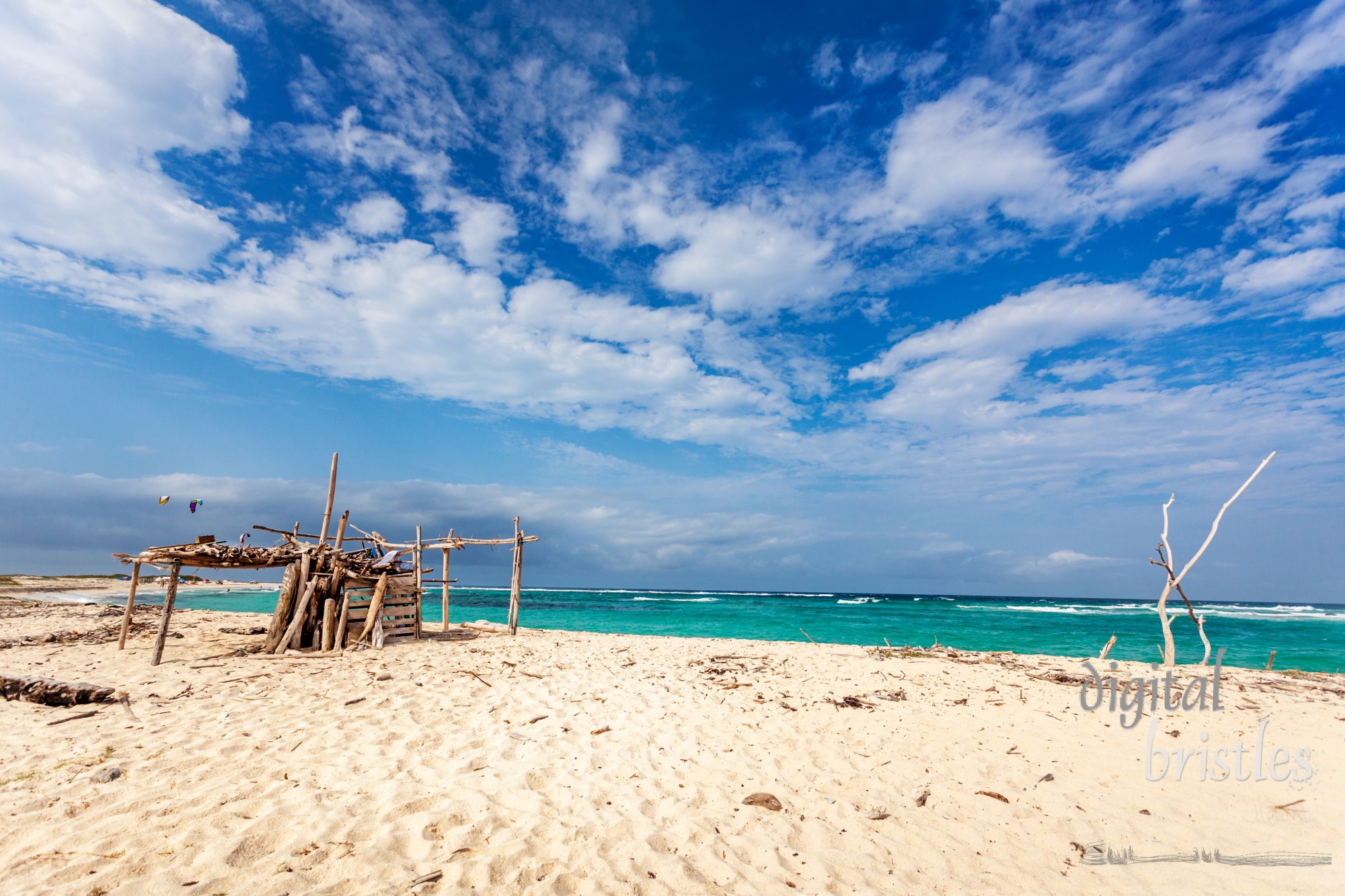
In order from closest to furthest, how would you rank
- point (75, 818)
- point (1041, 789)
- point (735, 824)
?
point (75, 818)
point (735, 824)
point (1041, 789)

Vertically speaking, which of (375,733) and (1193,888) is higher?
(375,733)

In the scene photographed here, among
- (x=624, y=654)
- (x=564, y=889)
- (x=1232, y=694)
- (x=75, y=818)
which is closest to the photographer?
(x=564, y=889)

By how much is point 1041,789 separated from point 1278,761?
4.39 m

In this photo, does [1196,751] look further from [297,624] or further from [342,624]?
[297,624]

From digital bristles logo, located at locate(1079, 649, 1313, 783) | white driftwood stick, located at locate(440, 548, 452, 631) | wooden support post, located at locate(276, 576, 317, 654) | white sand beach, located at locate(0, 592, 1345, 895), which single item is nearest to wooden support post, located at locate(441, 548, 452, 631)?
white driftwood stick, located at locate(440, 548, 452, 631)

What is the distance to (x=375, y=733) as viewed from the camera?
24.5 ft

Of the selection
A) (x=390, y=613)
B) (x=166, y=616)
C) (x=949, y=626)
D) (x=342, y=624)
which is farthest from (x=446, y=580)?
(x=949, y=626)

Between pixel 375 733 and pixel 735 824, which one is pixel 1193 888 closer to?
pixel 735 824

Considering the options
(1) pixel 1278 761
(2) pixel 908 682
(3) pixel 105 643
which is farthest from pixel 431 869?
(3) pixel 105 643

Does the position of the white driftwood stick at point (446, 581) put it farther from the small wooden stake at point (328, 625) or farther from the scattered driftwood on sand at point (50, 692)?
the scattered driftwood on sand at point (50, 692)

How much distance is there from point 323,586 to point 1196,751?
17265 mm

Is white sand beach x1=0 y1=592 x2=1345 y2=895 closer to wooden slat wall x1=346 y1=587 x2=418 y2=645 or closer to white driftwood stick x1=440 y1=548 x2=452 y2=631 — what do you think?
wooden slat wall x1=346 y1=587 x2=418 y2=645

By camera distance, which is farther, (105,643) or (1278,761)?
(105,643)

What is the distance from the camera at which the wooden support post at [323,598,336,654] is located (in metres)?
13.8
